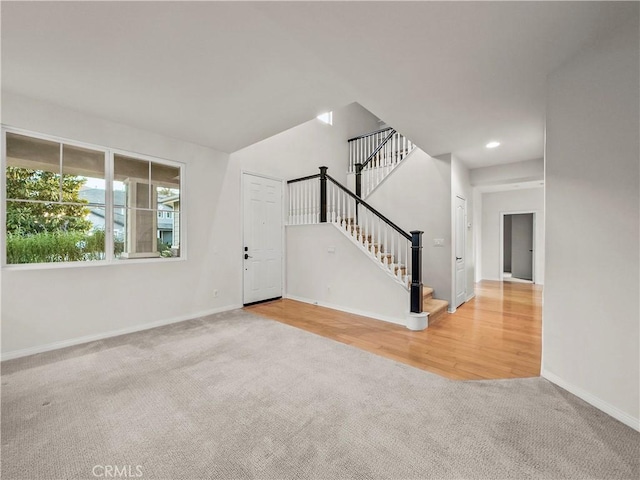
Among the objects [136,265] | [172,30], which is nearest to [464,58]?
[172,30]

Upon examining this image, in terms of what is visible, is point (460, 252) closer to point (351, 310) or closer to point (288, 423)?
point (351, 310)

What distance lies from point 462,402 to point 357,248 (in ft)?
8.82

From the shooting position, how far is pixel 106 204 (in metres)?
3.35

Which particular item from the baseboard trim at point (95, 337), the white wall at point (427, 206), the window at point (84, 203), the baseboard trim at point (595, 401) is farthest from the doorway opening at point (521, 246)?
the window at point (84, 203)

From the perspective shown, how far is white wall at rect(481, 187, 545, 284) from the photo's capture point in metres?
7.15

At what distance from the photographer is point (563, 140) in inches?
86.6

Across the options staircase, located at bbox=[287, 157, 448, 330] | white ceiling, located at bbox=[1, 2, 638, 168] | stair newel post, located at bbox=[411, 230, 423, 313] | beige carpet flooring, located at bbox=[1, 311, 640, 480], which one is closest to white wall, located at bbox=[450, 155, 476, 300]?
staircase, located at bbox=[287, 157, 448, 330]

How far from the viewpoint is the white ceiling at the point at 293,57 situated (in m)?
1.73

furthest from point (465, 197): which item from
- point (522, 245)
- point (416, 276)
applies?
point (522, 245)

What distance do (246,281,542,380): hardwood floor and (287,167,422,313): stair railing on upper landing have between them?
2.83ft

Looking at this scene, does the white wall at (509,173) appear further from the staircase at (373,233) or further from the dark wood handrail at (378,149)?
the staircase at (373,233)

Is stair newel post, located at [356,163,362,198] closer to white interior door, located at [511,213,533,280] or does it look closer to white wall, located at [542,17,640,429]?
white wall, located at [542,17,640,429]

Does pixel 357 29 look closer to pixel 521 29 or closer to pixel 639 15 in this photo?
pixel 521 29

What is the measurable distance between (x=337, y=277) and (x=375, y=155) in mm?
3020
